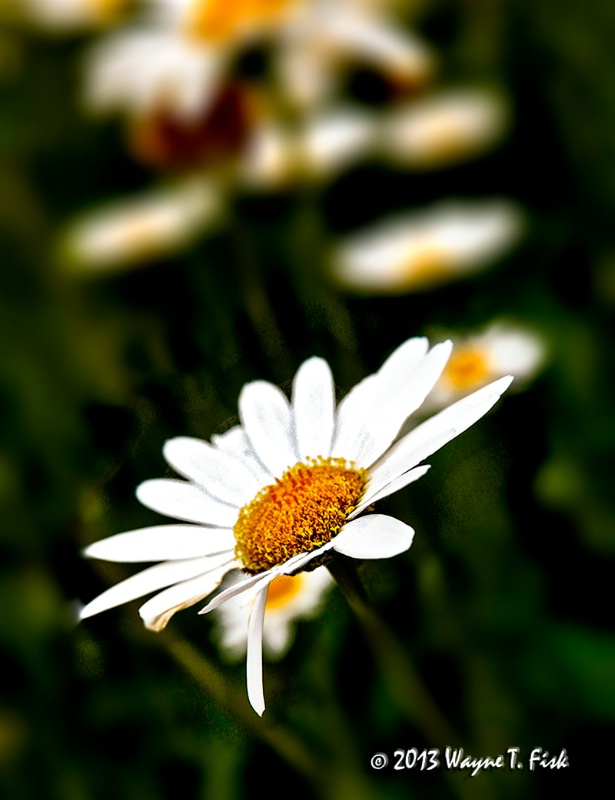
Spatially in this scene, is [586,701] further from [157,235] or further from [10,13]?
[10,13]

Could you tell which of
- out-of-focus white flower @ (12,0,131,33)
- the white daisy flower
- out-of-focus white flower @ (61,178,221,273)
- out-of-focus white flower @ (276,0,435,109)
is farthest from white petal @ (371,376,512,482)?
out-of-focus white flower @ (12,0,131,33)

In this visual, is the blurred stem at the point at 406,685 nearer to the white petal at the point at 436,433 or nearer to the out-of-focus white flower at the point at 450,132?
the white petal at the point at 436,433

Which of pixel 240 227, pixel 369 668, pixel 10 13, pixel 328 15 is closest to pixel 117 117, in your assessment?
pixel 10 13

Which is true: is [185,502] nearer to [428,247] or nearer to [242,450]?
[242,450]

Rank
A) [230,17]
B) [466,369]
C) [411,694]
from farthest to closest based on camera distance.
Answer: [230,17]
[466,369]
[411,694]

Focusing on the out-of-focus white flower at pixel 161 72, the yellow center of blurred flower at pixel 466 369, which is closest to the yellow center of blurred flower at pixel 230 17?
the out-of-focus white flower at pixel 161 72

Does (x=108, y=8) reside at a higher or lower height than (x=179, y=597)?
higher

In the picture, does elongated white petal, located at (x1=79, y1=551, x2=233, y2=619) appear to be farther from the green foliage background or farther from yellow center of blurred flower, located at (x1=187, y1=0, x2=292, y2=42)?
yellow center of blurred flower, located at (x1=187, y1=0, x2=292, y2=42)

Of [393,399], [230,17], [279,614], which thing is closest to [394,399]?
[393,399]
